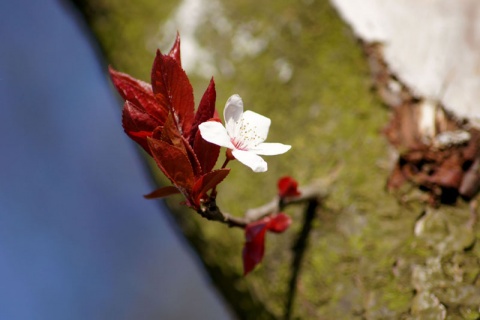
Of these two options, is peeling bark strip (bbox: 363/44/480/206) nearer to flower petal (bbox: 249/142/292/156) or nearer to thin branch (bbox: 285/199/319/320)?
thin branch (bbox: 285/199/319/320)

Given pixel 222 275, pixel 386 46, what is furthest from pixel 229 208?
pixel 386 46

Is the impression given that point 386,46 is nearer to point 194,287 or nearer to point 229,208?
point 229,208

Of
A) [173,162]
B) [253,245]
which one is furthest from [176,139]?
[253,245]

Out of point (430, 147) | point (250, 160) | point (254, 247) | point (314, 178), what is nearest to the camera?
point (250, 160)

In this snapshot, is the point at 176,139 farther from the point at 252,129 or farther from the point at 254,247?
the point at 254,247

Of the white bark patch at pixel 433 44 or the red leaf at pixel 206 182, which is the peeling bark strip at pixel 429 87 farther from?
the red leaf at pixel 206 182

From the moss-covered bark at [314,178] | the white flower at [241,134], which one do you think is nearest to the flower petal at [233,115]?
Answer: the white flower at [241,134]
